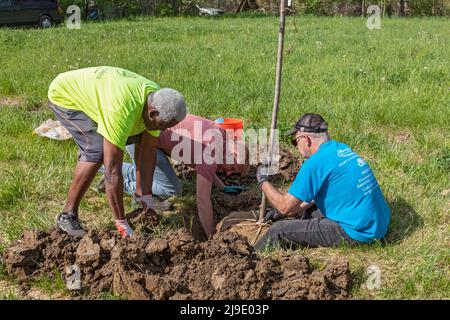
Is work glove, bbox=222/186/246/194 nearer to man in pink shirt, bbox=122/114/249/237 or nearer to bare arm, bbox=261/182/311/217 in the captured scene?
man in pink shirt, bbox=122/114/249/237

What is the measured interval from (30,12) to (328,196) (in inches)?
659

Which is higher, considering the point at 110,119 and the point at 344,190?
the point at 110,119

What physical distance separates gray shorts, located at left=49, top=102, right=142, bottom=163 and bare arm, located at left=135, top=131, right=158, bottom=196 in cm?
46

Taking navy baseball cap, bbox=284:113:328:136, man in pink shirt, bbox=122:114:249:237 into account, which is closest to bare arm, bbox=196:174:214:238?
man in pink shirt, bbox=122:114:249:237

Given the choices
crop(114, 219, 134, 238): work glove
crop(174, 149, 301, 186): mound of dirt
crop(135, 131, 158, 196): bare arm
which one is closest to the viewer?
crop(114, 219, 134, 238): work glove

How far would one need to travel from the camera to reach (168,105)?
11.0ft

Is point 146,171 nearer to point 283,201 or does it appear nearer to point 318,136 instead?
point 283,201

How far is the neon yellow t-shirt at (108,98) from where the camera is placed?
3.36 meters

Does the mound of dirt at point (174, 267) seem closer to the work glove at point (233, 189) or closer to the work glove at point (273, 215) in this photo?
the work glove at point (273, 215)

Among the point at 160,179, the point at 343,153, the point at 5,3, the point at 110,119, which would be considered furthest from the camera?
the point at 5,3

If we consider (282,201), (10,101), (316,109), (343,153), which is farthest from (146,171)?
(10,101)

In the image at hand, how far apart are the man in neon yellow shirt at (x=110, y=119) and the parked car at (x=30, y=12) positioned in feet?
48.8

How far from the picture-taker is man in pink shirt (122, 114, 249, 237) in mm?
3951

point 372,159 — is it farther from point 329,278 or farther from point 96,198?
point 96,198
